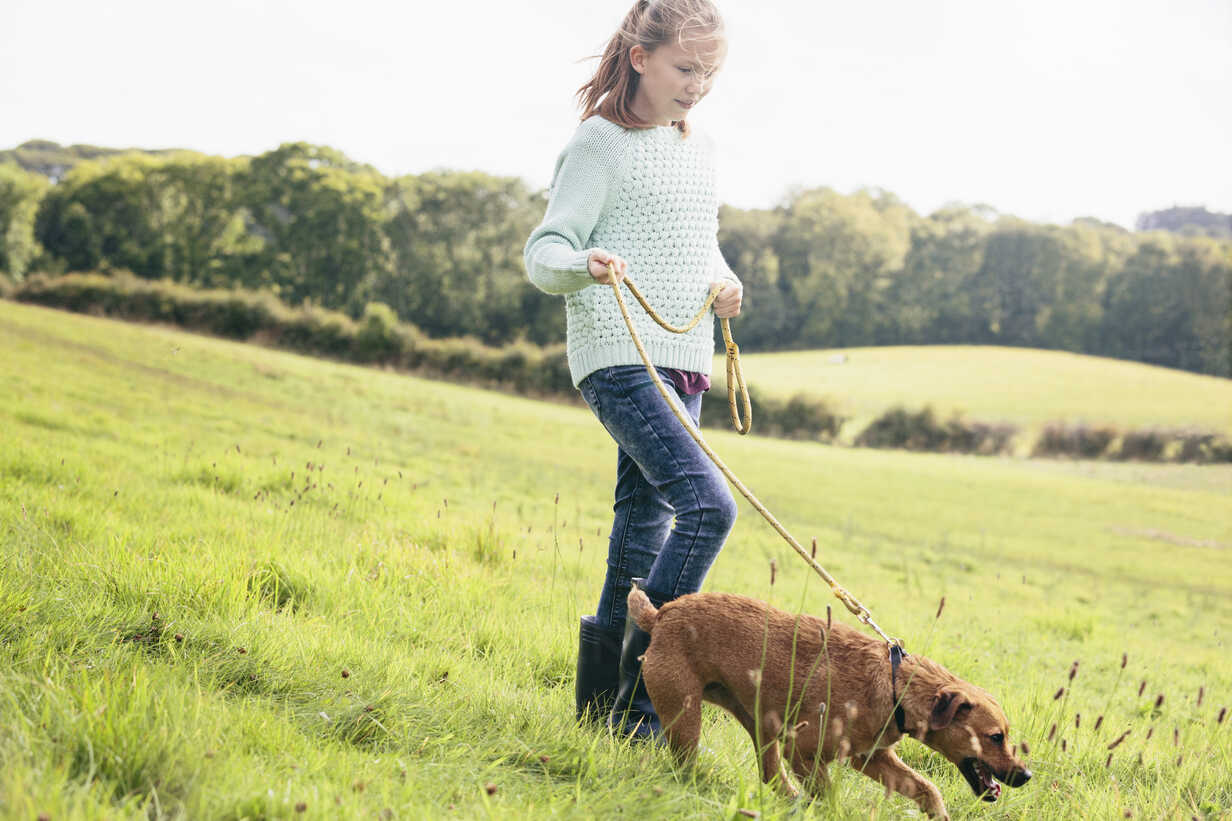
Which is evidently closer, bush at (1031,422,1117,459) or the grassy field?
the grassy field

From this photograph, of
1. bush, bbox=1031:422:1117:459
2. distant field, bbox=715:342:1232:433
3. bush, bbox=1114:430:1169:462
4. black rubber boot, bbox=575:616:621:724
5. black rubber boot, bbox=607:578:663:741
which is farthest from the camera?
distant field, bbox=715:342:1232:433

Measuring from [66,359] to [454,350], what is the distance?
19.1 m

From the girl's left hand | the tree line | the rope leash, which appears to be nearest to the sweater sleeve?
the rope leash

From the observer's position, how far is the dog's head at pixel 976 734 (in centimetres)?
249

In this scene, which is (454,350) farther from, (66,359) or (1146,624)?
(1146,624)

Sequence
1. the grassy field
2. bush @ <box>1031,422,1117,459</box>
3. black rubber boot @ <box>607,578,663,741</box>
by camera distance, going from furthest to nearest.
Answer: bush @ <box>1031,422,1117,459</box>
black rubber boot @ <box>607,578,663,741</box>
the grassy field

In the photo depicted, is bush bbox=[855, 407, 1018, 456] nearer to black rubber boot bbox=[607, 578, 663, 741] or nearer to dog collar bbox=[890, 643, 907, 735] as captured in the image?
black rubber boot bbox=[607, 578, 663, 741]

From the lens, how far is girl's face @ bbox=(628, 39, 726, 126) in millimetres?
3082

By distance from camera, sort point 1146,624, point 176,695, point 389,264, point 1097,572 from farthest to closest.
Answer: point 389,264 → point 1097,572 → point 1146,624 → point 176,695

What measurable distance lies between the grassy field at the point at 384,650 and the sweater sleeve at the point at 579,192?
4.37 ft

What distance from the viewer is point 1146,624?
402 inches

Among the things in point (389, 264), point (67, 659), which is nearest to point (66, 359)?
point (67, 659)

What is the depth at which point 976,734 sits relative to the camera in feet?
8.27

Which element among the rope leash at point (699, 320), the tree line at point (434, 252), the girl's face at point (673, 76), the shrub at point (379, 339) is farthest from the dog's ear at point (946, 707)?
the tree line at point (434, 252)
